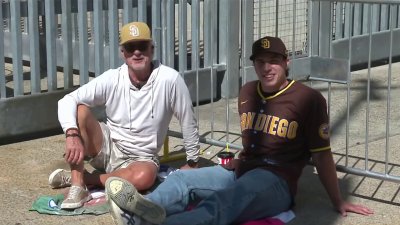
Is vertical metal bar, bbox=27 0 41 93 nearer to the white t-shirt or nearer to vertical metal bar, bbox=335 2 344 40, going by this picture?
the white t-shirt

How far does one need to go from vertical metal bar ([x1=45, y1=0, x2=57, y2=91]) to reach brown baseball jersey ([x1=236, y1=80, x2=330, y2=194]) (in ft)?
8.66

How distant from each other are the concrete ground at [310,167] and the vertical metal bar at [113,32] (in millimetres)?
814

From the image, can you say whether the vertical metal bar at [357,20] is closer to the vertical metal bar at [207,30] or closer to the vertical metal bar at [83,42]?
the vertical metal bar at [207,30]

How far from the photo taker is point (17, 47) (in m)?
6.66

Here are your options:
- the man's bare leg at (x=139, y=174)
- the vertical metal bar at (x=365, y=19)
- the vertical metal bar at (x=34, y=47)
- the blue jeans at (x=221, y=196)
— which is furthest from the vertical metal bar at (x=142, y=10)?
the vertical metal bar at (x=365, y=19)

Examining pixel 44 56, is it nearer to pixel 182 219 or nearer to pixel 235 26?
pixel 235 26

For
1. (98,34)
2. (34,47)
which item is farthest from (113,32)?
(34,47)

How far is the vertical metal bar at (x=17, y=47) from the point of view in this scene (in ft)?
21.6

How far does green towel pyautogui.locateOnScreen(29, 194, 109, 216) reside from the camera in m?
4.87

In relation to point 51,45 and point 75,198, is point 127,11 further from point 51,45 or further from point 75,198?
point 75,198

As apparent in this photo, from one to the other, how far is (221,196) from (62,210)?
1098 mm

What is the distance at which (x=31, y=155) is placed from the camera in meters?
6.26

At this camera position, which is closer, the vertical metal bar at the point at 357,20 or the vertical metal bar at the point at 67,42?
the vertical metal bar at the point at 67,42

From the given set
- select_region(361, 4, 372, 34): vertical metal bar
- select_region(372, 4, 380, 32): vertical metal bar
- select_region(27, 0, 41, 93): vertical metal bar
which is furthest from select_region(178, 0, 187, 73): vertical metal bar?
select_region(372, 4, 380, 32): vertical metal bar
